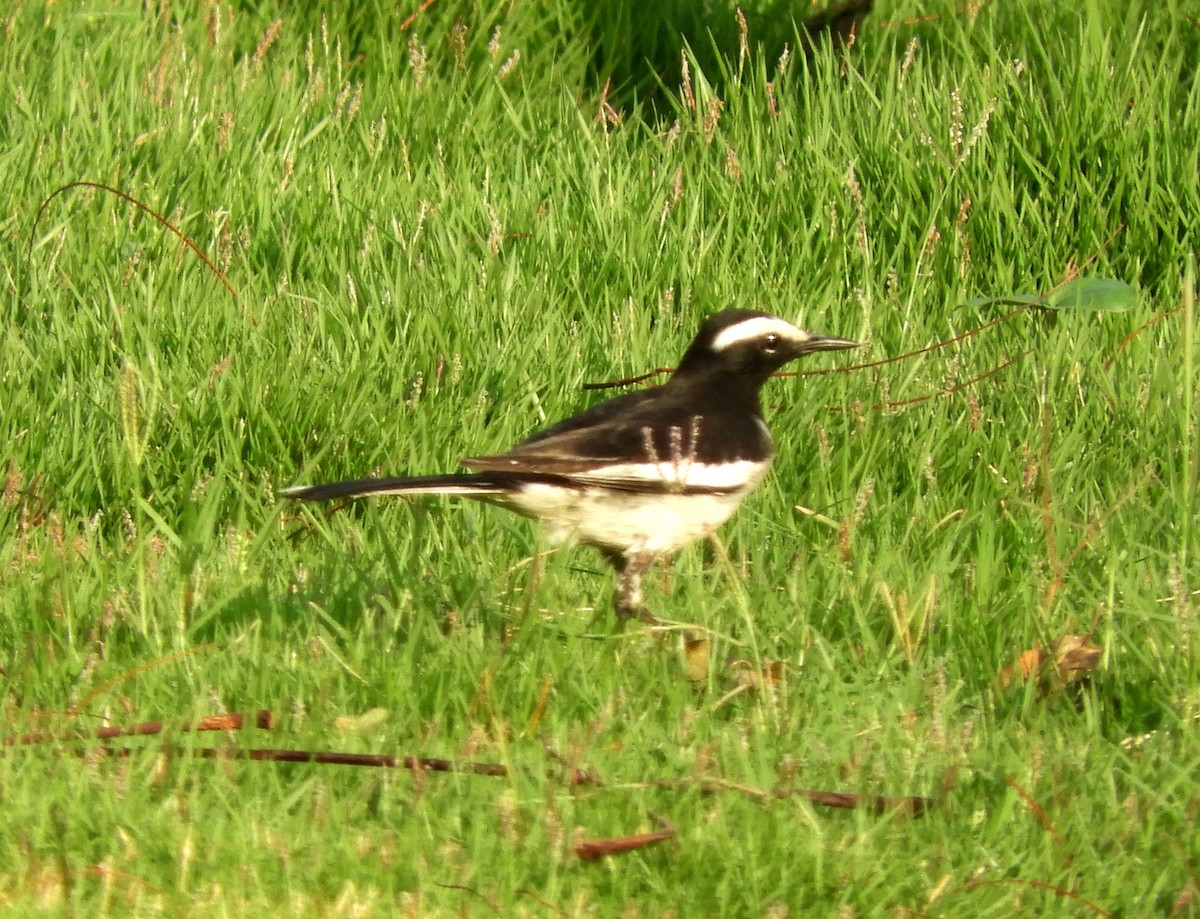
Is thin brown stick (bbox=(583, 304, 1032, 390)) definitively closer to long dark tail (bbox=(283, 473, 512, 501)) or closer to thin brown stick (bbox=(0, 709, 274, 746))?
long dark tail (bbox=(283, 473, 512, 501))

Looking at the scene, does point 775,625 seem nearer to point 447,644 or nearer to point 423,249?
point 447,644

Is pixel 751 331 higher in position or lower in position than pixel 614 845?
higher

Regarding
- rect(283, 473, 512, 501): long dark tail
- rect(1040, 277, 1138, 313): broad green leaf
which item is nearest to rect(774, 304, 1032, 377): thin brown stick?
rect(1040, 277, 1138, 313): broad green leaf

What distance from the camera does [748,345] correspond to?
17.1 feet

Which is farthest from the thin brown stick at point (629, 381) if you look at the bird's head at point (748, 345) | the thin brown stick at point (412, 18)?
the thin brown stick at point (412, 18)

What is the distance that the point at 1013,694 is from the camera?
421 cm

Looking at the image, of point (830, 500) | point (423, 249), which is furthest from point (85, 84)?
point (830, 500)

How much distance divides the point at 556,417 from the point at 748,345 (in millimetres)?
856

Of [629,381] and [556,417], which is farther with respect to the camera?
[556,417]

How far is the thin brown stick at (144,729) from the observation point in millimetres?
3771

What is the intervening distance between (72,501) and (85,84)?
261 cm

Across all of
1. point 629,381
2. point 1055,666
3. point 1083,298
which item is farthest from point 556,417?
point 1055,666

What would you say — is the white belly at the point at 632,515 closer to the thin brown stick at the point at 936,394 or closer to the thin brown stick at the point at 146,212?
the thin brown stick at the point at 936,394

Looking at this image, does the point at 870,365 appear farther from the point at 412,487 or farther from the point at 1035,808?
the point at 1035,808
